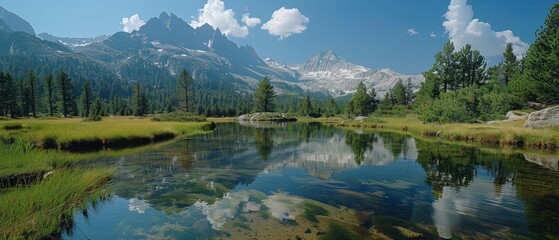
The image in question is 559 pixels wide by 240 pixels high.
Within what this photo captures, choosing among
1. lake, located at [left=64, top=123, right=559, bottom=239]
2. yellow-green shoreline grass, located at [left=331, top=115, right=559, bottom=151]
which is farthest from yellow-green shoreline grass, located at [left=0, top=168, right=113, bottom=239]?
yellow-green shoreline grass, located at [left=331, top=115, right=559, bottom=151]

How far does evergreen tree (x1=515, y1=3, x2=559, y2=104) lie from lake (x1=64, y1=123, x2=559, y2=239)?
36.1 metres

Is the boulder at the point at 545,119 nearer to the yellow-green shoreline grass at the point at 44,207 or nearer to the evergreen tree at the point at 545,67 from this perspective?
the evergreen tree at the point at 545,67

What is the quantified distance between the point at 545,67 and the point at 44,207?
60146 millimetres

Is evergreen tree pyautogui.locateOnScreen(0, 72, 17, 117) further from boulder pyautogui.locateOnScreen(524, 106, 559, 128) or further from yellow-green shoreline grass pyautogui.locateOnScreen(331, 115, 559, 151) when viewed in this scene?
boulder pyautogui.locateOnScreen(524, 106, 559, 128)

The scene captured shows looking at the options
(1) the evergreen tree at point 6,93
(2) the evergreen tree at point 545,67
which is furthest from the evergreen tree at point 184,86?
(2) the evergreen tree at point 545,67

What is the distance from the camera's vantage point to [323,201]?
10.6 metres

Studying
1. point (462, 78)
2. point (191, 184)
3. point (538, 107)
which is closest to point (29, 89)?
point (191, 184)

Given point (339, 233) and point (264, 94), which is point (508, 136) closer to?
point (339, 233)

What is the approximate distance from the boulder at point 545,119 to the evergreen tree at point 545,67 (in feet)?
44.9

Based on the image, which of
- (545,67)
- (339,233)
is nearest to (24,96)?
(339,233)

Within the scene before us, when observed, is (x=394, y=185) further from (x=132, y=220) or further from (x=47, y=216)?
(x=47, y=216)

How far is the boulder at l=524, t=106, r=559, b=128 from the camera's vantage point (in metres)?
33.1

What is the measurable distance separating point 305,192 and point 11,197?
9.01 metres

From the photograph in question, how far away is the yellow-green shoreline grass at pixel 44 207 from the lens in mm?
6363
